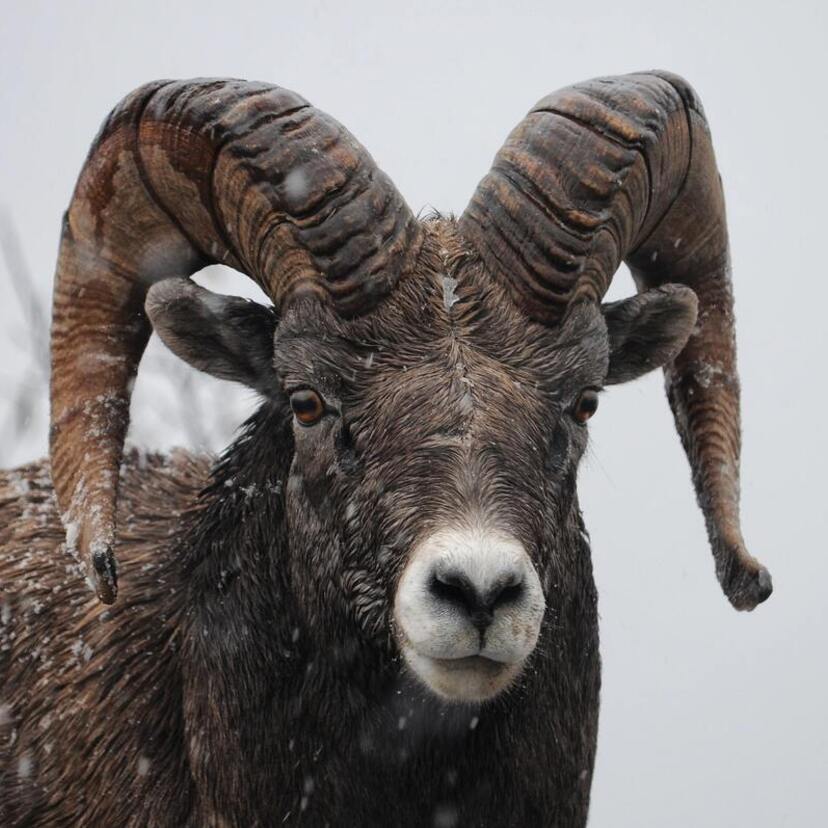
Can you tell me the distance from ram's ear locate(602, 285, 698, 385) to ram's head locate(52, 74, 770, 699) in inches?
0.4

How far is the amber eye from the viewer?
5871mm

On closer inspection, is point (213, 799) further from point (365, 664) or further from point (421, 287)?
point (421, 287)

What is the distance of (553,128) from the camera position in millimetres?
5996

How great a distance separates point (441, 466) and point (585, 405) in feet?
3.21

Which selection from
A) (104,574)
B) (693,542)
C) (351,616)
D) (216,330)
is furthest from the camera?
(693,542)

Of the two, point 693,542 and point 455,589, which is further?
point 693,542

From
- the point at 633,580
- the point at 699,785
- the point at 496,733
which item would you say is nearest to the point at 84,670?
the point at 496,733

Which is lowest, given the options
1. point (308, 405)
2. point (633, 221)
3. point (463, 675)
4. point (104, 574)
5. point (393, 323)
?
point (104, 574)

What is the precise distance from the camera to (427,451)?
5.24 m

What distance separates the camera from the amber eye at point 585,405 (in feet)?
19.3

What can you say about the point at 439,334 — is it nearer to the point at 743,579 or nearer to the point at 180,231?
the point at 180,231

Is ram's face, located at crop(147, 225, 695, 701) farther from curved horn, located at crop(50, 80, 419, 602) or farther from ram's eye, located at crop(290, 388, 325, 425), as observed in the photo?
curved horn, located at crop(50, 80, 419, 602)

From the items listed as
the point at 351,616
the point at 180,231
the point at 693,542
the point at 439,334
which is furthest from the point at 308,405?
the point at 693,542

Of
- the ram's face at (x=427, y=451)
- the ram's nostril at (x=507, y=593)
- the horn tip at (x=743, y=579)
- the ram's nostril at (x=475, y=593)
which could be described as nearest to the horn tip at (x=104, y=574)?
the ram's face at (x=427, y=451)
